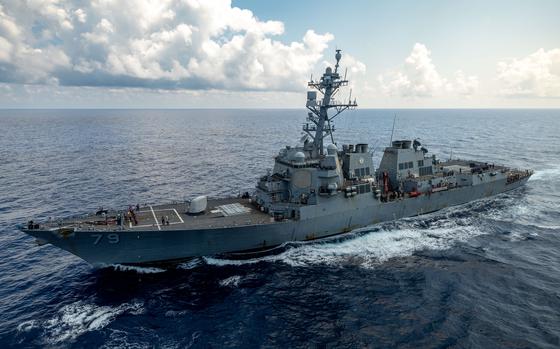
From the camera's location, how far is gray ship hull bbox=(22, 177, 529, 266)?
22.2 m

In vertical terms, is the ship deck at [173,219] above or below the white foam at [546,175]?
above

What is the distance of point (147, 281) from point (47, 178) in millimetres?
36337

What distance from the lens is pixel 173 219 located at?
25719 mm

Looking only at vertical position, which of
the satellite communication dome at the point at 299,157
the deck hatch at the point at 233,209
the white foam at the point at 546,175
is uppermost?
the satellite communication dome at the point at 299,157

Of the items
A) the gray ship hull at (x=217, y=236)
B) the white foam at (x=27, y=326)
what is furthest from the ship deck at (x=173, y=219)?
the white foam at (x=27, y=326)

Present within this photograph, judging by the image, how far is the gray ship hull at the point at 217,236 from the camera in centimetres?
2220

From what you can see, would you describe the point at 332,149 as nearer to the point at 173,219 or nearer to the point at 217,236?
the point at 217,236

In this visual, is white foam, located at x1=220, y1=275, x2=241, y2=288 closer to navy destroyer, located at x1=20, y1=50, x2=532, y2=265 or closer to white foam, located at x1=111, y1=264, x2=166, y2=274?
navy destroyer, located at x1=20, y1=50, x2=532, y2=265

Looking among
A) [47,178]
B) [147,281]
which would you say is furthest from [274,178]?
[47,178]

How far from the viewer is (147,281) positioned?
2255 cm

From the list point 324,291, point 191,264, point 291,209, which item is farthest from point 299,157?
point 191,264

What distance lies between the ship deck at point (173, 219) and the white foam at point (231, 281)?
141 inches

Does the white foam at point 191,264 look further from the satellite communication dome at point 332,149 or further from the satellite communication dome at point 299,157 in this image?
the satellite communication dome at point 332,149

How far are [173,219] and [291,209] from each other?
909cm
